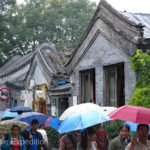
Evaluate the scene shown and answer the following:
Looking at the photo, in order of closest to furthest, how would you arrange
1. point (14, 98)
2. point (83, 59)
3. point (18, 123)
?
1. point (18, 123)
2. point (83, 59)
3. point (14, 98)

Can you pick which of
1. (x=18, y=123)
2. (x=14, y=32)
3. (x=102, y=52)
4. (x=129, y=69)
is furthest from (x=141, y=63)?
(x=14, y=32)

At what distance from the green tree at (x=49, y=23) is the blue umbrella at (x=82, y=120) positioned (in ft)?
108

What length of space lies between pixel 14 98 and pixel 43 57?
386 inches

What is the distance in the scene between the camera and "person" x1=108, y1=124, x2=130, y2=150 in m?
6.75

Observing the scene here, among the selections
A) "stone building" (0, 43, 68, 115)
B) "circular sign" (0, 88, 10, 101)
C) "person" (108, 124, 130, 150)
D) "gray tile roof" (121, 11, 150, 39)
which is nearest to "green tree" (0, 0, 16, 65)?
"stone building" (0, 43, 68, 115)

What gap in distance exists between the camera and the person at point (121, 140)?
22.2ft

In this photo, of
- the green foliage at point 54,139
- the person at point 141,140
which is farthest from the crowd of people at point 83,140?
the green foliage at point 54,139

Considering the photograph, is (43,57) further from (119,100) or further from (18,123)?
(18,123)

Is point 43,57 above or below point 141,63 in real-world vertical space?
above

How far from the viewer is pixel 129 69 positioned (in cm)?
1216

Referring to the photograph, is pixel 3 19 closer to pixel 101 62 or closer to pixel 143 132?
pixel 101 62

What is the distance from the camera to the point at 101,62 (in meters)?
13.8

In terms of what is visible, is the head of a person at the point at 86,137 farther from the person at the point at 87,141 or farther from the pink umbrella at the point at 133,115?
the pink umbrella at the point at 133,115

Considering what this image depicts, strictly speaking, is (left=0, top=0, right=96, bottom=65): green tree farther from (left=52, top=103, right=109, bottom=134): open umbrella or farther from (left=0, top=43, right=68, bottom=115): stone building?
(left=52, top=103, right=109, bottom=134): open umbrella
